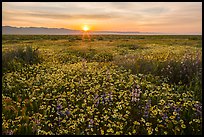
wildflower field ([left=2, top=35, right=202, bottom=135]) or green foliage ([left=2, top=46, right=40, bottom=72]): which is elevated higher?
green foliage ([left=2, top=46, right=40, bottom=72])

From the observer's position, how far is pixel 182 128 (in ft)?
18.8

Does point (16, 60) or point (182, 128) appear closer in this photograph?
point (182, 128)

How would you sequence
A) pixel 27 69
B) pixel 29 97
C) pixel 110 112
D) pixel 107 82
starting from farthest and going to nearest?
pixel 27 69, pixel 107 82, pixel 29 97, pixel 110 112

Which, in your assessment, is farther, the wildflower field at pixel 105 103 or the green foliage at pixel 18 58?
the green foliage at pixel 18 58

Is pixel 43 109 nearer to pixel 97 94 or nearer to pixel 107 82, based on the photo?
pixel 97 94

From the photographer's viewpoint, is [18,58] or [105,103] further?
[18,58]

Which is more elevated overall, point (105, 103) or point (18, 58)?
point (18, 58)

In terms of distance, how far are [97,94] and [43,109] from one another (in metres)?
1.38

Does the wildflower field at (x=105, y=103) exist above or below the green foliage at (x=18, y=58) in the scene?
below

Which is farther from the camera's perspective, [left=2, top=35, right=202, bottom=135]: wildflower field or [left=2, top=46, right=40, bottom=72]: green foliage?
[left=2, top=46, right=40, bottom=72]: green foliage

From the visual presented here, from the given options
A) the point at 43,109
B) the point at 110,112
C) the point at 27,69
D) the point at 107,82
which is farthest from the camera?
the point at 27,69

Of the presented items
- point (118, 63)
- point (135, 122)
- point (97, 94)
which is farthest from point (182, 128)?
point (118, 63)

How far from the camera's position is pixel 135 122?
5711 millimetres

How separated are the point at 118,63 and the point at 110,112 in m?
5.89
